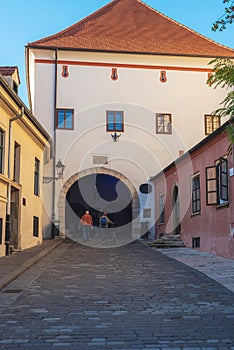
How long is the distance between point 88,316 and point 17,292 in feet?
7.96

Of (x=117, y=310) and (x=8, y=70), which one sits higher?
(x=8, y=70)

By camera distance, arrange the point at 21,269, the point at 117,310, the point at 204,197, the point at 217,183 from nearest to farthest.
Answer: the point at 117,310 → the point at 21,269 → the point at 217,183 → the point at 204,197

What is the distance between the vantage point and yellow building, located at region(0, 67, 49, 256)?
48.6 ft

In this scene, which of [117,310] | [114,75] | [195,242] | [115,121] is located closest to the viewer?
[117,310]

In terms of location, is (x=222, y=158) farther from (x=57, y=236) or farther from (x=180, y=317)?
(x=57, y=236)

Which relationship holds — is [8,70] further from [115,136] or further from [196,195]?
[115,136]

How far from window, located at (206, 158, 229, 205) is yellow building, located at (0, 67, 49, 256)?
6.38 meters

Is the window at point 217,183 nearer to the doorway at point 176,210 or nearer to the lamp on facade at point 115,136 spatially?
the doorway at point 176,210

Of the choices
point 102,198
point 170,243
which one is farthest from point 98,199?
point 170,243

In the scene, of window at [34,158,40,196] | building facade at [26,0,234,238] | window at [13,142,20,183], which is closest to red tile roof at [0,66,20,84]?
window at [13,142,20,183]

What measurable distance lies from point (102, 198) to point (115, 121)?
964 centimetres

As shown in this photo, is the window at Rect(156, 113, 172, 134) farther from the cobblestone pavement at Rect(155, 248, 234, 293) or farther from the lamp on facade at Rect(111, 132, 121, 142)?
the cobblestone pavement at Rect(155, 248, 234, 293)

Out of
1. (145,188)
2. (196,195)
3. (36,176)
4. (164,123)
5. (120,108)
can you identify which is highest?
(120,108)

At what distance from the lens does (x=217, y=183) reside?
47.8 feet
